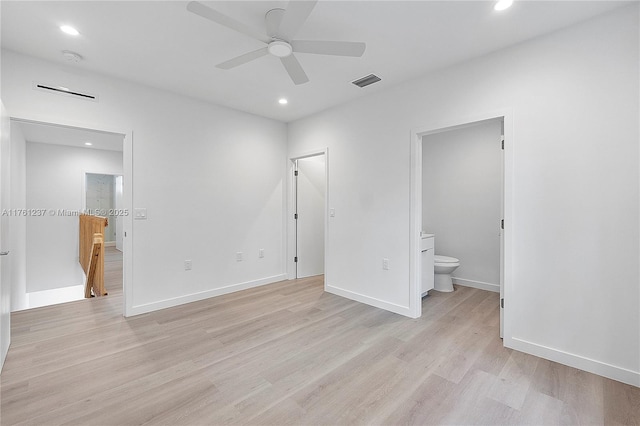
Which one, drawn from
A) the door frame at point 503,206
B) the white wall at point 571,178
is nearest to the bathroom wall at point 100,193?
the door frame at point 503,206

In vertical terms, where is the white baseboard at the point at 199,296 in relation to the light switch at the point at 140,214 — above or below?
below

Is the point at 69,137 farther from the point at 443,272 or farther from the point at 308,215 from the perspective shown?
the point at 443,272

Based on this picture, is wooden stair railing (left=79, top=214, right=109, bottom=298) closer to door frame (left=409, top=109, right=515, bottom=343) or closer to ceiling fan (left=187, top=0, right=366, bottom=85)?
ceiling fan (left=187, top=0, right=366, bottom=85)

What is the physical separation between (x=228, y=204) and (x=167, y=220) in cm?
83

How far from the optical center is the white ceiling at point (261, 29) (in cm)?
199

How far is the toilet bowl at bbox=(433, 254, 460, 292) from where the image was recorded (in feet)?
12.9

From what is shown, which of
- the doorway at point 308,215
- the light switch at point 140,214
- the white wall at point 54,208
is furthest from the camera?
the white wall at point 54,208

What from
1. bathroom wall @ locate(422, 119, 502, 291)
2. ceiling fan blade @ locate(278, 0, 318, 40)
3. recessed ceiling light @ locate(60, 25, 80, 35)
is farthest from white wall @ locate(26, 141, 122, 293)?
bathroom wall @ locate(422, 119, 502, 291)

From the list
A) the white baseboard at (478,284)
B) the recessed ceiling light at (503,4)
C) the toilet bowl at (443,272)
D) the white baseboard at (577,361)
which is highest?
the recessed ceiling light at (503,4)

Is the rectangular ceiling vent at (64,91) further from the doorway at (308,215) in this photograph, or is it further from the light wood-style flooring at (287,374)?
the doorway at (308,215)

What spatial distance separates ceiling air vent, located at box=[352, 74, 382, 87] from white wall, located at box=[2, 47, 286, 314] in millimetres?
1776

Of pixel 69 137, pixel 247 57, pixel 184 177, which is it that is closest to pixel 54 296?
pixel 69 137

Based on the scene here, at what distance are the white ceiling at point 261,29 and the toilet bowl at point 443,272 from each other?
2.46 metres

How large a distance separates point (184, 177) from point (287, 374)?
2695mm
